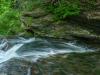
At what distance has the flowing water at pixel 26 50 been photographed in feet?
21.1

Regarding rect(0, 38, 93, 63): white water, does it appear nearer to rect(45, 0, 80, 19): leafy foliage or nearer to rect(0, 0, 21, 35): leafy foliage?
rect(45, 0, 80, 19): leafy foliage

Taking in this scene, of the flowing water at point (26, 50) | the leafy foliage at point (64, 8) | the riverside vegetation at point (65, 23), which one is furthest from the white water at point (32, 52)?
the leafy foliage at point (64, 8)

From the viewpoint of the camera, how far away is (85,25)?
886 centimetres

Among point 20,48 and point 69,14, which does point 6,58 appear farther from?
point 69,14

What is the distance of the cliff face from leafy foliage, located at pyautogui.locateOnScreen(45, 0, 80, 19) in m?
0.15

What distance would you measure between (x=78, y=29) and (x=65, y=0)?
4.89ft

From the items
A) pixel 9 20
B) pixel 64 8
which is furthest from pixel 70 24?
pixel 9 20

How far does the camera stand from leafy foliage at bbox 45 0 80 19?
9.15 m

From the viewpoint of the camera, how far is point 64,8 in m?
9.39

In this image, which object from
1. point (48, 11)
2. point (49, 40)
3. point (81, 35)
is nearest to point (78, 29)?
point (81, 35)

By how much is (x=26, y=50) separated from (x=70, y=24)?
188 centimetres

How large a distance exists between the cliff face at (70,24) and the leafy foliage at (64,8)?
149 millimetres

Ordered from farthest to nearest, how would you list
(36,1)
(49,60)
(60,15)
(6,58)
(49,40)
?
1. (36,1)
2. (60,15)
3. (49,40)
4. (6,58)
5. (49,60)

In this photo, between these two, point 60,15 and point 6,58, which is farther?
point 60,15
